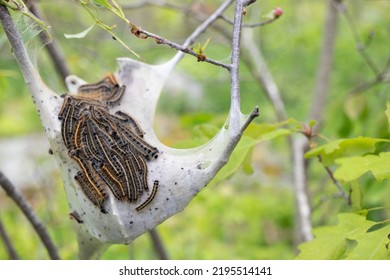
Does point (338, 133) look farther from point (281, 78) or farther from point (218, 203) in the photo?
point (281, 78)

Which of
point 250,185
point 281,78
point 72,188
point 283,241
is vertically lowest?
point 283,241

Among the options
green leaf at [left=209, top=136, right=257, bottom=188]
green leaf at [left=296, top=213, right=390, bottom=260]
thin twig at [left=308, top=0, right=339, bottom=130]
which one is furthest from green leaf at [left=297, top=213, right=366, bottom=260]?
thin twig at [left=308, top=0, right=339, bottom=130]

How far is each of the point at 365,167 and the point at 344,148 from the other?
232 millimetres

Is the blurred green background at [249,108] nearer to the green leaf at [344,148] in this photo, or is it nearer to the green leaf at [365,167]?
the green leaf at [344,148]

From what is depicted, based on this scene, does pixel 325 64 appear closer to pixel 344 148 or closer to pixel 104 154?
Result: pixel 344 148

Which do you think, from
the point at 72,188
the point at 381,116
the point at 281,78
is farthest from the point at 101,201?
the point at 281,78

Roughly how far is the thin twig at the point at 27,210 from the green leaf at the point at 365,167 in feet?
2.85

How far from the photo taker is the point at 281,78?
673cm

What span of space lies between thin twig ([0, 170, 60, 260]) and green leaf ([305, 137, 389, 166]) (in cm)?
79

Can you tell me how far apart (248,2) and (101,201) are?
50 cm

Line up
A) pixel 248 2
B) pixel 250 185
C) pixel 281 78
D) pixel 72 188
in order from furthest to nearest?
pixel 281 78 < pixel 250 185 < pixel 72 188 < pixel 248 2

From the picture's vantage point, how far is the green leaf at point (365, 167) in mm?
1152

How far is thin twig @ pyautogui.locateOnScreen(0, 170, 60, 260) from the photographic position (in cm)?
154

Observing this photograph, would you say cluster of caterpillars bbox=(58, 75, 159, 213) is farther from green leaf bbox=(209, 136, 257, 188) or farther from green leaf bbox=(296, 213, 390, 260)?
green leaf bbox=(296, 213, 390, 260)
